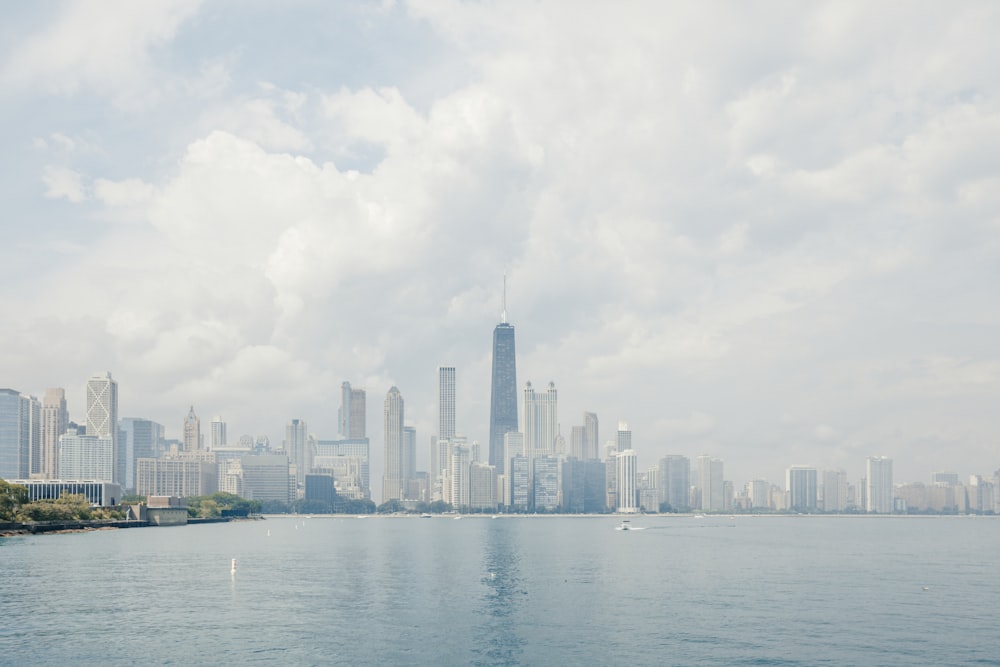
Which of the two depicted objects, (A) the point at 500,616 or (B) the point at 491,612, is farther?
(B) the point at 491,612

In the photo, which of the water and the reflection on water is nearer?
the reflection on water

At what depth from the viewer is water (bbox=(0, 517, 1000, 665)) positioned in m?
78.0

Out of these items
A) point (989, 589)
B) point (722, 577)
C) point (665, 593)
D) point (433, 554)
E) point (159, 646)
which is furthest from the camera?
point (433, 554)

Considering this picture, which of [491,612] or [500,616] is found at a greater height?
[500,616]

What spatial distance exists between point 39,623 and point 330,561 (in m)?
80.2

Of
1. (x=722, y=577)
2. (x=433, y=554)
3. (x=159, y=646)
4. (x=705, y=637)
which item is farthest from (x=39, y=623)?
(x=433, y=554)

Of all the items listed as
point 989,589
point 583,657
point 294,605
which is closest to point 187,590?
point 294,605

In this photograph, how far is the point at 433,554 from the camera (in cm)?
19050

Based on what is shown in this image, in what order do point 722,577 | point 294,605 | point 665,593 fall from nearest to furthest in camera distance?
1. point 294,605
2. point 665,593
3. point 722,577

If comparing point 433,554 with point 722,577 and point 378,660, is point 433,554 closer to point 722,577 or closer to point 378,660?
point 722,577

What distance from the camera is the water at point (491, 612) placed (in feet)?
256

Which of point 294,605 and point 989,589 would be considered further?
point 989,589

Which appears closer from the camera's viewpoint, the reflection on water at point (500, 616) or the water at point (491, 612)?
the reflection on water at point (500, 616)

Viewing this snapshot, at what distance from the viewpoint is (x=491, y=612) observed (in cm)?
9969
